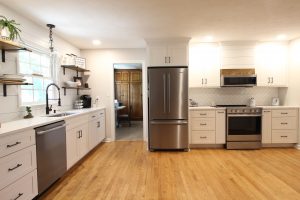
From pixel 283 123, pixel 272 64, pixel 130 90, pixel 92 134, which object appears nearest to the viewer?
pixel 92 134

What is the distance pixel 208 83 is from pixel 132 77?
446 cm

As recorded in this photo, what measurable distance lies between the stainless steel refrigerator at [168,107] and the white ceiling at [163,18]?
82cm

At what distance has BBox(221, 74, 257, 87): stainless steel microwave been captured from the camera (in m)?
4.46

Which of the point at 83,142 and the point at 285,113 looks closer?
the point at 83,142

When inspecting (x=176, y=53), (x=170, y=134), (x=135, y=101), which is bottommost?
(x=170, y=134)

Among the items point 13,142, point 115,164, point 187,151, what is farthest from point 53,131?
point 187,151

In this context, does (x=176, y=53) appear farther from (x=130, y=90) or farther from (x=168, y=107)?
(x=130, y=90)

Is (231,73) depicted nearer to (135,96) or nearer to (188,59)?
(188,59)

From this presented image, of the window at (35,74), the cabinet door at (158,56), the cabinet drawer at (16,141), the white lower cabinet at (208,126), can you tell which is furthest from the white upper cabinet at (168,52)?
the cabinet drawer at (16,141)

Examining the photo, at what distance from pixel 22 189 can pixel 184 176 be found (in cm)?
207

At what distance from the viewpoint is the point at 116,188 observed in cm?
266

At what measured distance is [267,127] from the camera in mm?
4363

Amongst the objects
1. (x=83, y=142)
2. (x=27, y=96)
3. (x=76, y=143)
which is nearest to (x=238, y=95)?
(x=83, y=142)

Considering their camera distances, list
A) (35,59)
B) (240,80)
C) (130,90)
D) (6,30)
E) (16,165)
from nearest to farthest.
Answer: (16,165), (6,30), (35,59), (240,80), (130,90)
